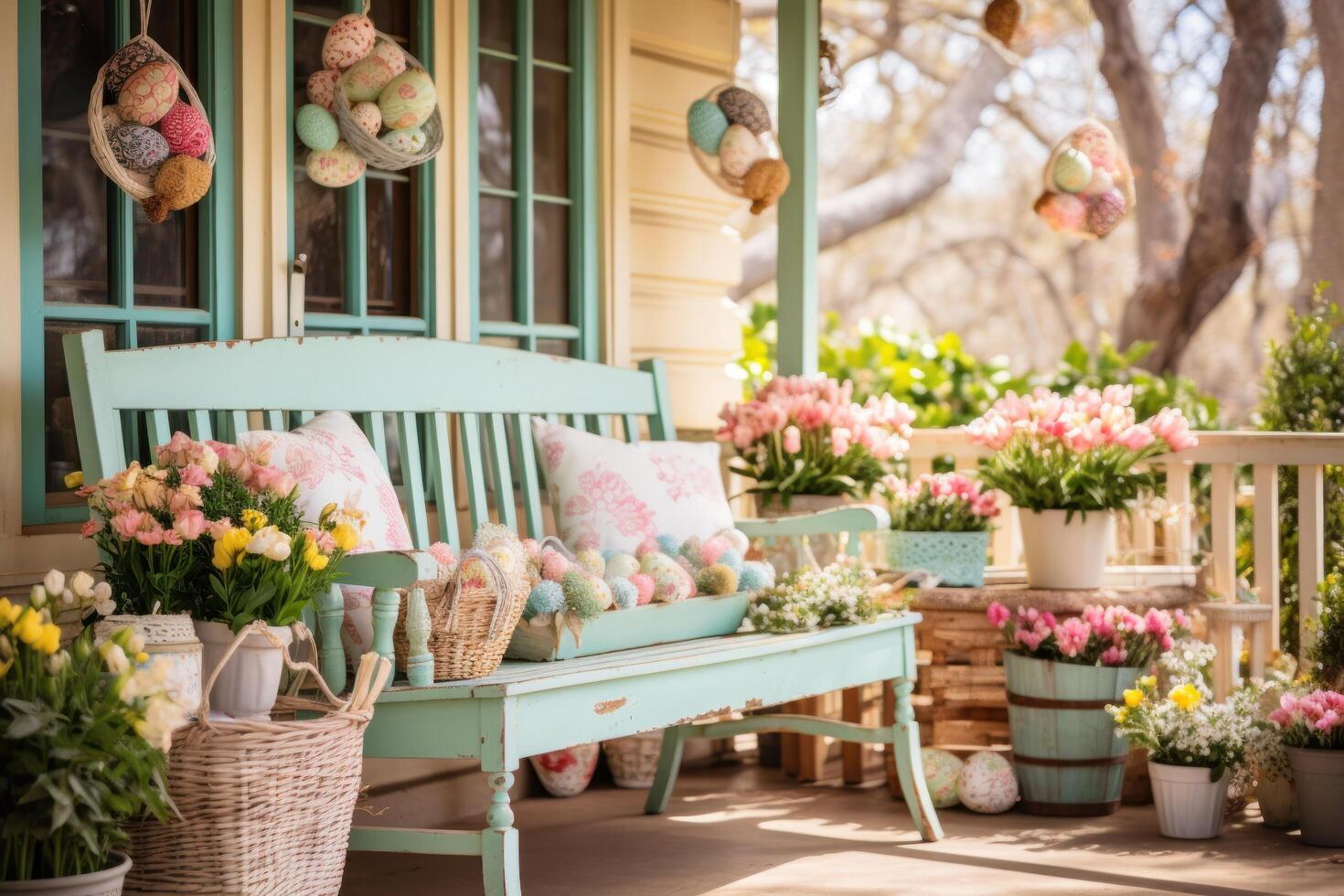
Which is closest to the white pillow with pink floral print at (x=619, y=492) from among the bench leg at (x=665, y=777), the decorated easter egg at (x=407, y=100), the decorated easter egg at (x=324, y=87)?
the bench leg at (x=665, y=777)

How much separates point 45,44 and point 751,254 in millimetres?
7674

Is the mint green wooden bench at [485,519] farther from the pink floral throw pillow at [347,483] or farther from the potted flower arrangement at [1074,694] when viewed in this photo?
the potted flower arrangement at [1074,694]

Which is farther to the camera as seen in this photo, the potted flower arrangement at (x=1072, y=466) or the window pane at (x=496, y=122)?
the potted flower arrangement at (x=1072, y=466)

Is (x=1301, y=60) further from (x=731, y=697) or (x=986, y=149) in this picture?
(x=731, y=697)

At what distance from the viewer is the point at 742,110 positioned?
426 centimetres

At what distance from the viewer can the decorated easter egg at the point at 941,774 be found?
4.23 metres

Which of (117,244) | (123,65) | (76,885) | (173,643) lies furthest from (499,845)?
(123,65)

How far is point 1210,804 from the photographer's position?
387 cm

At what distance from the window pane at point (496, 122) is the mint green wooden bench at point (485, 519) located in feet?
1.98

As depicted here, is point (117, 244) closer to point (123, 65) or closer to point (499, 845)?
point (123, 65)

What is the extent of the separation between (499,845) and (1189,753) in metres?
2.02

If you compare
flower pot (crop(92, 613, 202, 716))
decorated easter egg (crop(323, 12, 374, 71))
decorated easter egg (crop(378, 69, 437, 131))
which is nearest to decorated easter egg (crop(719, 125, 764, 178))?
decorated easter egg (crop(378, 69, 437, 131))

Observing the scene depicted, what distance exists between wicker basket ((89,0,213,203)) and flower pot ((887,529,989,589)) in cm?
223

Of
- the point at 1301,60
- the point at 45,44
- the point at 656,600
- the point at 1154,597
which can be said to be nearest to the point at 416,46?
the point at 45,44
